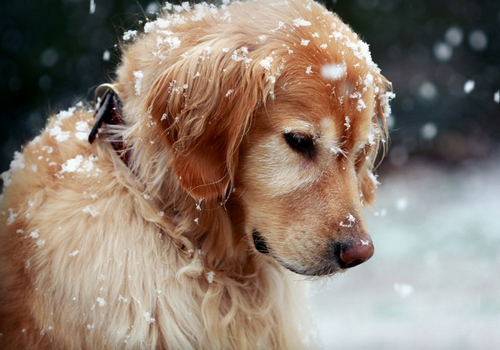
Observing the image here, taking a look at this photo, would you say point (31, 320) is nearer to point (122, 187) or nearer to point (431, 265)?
point (122, 187)

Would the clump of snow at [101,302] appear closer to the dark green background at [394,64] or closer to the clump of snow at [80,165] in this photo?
the clump of snow at [80,165]

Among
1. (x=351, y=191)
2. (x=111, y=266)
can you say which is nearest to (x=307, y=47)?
(x=351, y=191)

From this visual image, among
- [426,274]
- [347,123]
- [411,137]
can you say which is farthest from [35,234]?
[411,137]

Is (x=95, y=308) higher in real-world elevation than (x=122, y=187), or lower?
lower

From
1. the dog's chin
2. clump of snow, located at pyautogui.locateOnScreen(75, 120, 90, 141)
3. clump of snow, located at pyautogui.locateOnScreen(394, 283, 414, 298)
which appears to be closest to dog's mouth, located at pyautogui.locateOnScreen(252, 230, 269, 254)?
the dog's chin

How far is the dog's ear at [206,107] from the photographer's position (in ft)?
5.88

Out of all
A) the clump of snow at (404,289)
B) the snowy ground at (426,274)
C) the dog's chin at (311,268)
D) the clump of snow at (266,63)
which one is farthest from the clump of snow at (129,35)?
the clump of snow at (404,289)

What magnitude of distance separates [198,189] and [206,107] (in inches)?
12.5

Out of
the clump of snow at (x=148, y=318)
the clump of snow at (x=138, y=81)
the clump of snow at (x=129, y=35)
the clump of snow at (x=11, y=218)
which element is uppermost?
the clump of snow at (x=129, y=35)

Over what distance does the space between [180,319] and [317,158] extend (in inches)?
35.0

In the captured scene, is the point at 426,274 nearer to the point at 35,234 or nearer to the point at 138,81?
the point at 138,81

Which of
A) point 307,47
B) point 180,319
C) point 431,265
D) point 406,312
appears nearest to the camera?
point 307,47

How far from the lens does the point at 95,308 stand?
189 centimetres

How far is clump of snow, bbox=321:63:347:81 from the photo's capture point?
5.94 feet
